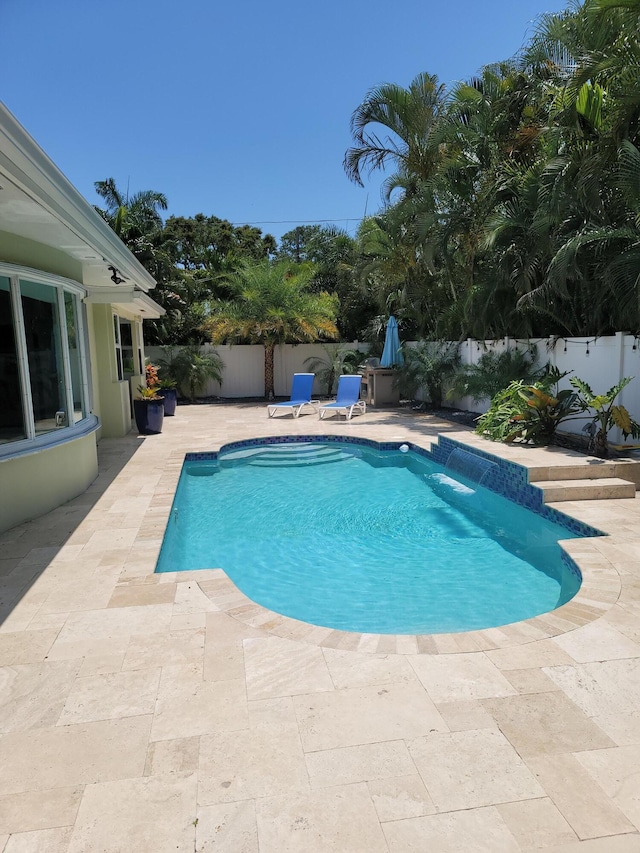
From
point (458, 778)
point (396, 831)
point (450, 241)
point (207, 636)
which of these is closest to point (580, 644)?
point (458, 778)

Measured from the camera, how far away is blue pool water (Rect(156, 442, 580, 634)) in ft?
15.2

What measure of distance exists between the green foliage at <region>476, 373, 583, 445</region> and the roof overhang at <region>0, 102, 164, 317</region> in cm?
624

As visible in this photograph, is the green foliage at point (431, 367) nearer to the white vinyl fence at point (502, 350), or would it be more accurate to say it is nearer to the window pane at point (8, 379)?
the white vinyl fence at point (502, 350)

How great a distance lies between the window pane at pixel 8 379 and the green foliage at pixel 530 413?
6.96 meters

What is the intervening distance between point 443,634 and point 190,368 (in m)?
15.5

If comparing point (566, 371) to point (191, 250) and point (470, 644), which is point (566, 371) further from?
point (191, 250)

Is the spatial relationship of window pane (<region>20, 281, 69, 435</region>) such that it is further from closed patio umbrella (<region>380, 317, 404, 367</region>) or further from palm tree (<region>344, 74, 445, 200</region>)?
closed patio umbrella (<region>380, 317, 404, 367</region>)

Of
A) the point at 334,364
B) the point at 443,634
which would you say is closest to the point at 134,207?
the point at 334,364

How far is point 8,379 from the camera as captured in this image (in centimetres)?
572

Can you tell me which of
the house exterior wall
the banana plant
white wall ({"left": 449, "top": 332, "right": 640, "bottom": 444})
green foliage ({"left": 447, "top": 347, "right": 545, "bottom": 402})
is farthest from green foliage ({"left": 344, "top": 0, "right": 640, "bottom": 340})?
the house exterior wall

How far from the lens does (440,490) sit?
814 cm

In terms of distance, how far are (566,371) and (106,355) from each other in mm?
Answer: 8645

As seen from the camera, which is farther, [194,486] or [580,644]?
[194,486]

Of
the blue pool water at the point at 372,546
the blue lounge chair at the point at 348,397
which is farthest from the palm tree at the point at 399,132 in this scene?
the blue pool water at the point at 372,546
